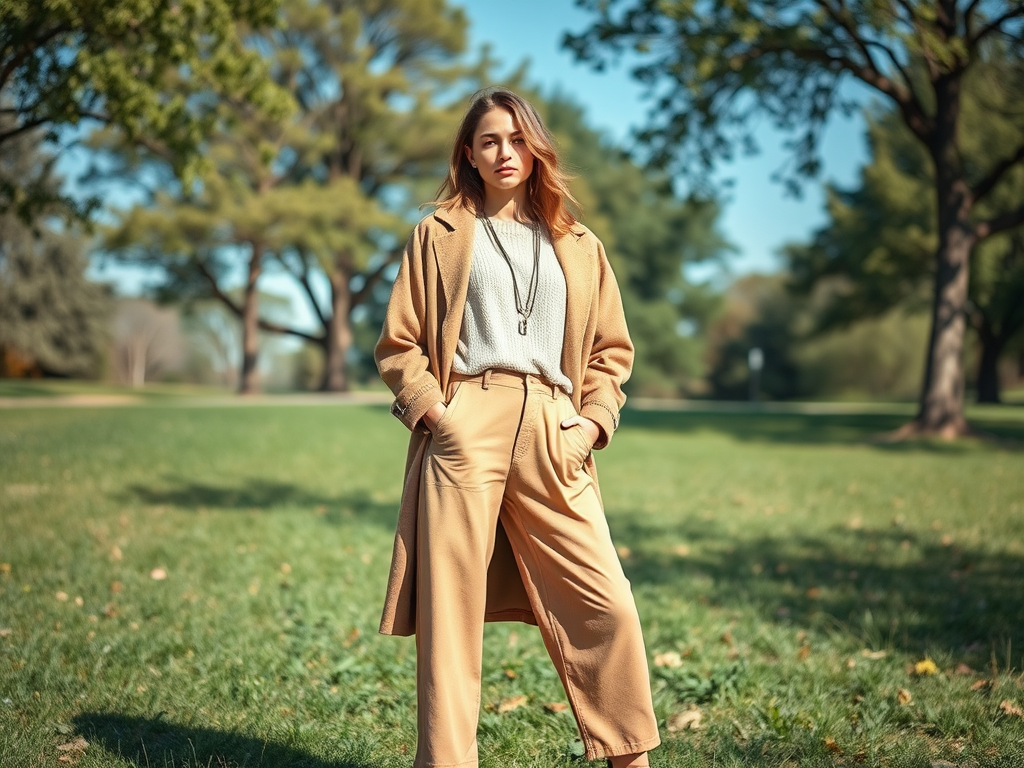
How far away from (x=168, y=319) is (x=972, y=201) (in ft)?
199

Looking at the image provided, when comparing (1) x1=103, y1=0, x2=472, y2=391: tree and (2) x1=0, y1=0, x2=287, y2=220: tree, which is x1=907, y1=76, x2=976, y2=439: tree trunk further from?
(1) x1=103, y1=0, x2=472, y2=391: tree

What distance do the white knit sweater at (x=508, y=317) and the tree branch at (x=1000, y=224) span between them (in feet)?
51.9

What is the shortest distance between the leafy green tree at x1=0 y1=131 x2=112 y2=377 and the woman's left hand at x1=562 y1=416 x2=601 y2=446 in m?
42.1

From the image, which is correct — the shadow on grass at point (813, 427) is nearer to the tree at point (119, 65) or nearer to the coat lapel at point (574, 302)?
the tree at point (119, 65)

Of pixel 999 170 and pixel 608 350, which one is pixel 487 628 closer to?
pixel 608 350

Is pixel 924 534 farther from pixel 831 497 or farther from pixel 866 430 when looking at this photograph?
pixel 866 430

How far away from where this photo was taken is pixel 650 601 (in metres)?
5.21

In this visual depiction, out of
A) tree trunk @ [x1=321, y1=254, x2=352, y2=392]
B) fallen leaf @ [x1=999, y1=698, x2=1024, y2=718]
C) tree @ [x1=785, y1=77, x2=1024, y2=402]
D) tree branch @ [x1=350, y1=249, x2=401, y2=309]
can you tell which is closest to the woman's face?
fallen leaf @ [x1=999, y1=698, x2=1024, y2=718]

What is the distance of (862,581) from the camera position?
571 cm

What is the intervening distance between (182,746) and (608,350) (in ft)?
6.80

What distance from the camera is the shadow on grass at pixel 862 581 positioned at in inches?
179

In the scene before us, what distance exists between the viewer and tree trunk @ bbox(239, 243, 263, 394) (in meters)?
32.3

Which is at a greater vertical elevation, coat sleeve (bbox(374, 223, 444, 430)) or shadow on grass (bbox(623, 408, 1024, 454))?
coat sleeve (bbox(374, 223, 444, 430))

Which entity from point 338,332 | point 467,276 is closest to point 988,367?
point 338,332
